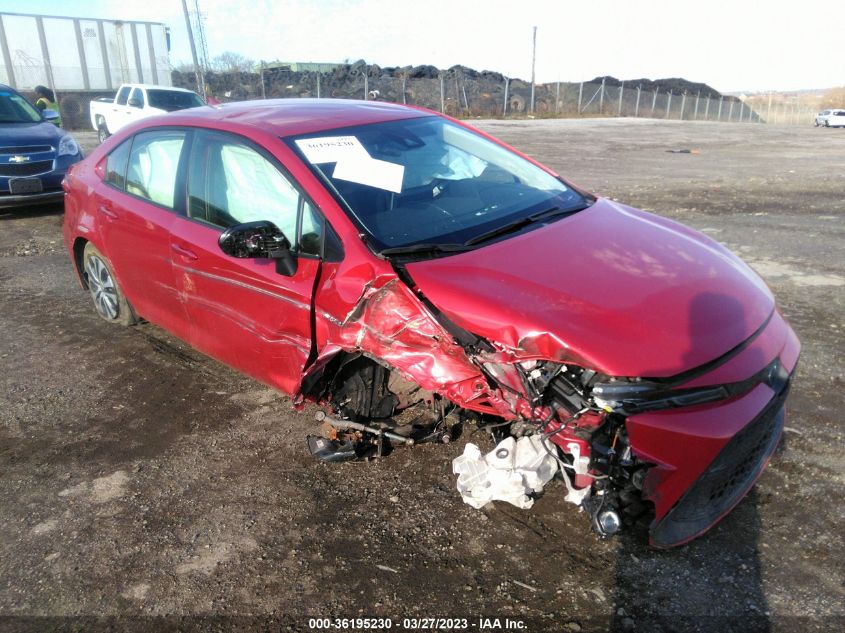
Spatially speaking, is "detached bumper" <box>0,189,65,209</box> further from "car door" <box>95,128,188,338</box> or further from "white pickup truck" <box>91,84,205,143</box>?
"white pickup truck" <box>91,84,205,143</box>

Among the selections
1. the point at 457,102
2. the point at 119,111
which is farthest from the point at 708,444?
the point at 457,102

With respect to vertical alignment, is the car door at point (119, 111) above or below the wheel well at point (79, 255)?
above

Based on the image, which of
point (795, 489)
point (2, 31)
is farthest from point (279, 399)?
point (2, 31)

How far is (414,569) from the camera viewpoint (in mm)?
2605

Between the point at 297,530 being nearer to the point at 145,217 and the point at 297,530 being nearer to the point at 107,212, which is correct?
the point at 145,217

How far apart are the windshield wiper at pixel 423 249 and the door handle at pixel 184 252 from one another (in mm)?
1343

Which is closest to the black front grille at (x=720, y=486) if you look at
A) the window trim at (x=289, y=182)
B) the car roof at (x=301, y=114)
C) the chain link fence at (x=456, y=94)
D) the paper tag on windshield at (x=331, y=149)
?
the window trim at (x=289, y=182)

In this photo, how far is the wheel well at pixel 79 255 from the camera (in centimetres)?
510

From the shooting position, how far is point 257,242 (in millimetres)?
3020

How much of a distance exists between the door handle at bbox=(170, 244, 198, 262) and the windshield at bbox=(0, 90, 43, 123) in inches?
305

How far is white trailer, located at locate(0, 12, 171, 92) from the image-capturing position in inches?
1028

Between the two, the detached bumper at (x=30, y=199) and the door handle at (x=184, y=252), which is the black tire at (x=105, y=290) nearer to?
the door handle at (x=184, y=252)

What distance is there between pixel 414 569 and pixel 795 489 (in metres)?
1.78

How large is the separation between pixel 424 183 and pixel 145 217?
1860 mm
